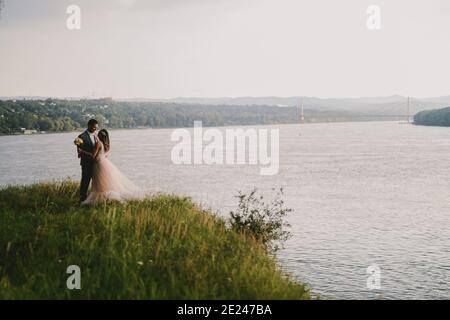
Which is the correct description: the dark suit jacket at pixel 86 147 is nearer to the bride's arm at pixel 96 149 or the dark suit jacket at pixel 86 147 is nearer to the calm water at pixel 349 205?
the bride's arm at pixel 96 149

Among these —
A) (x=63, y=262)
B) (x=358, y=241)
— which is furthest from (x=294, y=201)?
(x=63, y=262)

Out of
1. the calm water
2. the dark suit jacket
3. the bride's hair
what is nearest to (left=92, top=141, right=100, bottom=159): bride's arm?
the dark suit jacket

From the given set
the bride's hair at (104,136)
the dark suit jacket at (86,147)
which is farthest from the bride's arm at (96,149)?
the bride's hair at (104,136)

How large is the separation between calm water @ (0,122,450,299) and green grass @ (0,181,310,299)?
5459 millimetres

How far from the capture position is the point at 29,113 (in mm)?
191500

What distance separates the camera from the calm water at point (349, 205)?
26.6 meters

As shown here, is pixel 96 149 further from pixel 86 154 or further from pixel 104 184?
pixel 104 184

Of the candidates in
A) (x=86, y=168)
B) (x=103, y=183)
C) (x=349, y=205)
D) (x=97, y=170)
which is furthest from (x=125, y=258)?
(x=349, y=205)

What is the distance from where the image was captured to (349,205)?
166ft

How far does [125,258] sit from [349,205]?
134 ft

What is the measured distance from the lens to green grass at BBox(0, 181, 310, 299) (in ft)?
34.9

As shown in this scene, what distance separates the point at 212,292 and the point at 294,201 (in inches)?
1670

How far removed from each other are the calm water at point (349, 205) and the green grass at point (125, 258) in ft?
17.9

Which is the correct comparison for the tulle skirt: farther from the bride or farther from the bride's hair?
the bride's hair
